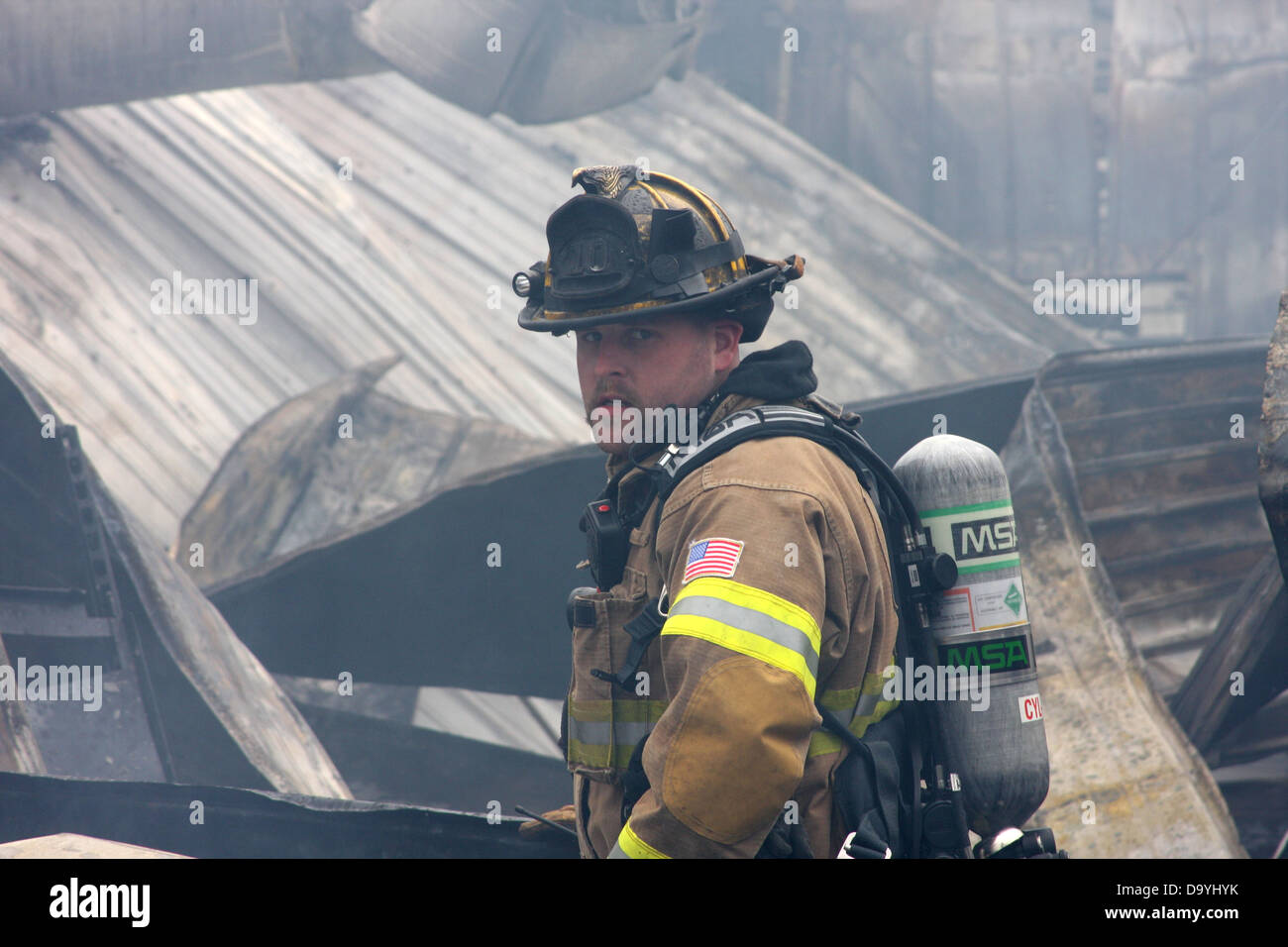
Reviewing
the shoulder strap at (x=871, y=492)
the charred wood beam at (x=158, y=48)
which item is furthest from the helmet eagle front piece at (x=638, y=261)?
the charred wood beam at (x=158, y=48)

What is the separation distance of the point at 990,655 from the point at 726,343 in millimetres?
820

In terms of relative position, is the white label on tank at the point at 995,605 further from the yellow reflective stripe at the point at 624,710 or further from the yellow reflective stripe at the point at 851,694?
the yellow reflective stripe at the point at 624,710

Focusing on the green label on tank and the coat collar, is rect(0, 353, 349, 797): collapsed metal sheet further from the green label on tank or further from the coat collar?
the green label on tank

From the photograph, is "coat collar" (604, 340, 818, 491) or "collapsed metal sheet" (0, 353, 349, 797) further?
"collapsed metal sheet" (0, 353, 349, 797)

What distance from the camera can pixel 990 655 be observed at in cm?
195

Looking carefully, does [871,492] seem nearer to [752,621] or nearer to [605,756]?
[752,621]

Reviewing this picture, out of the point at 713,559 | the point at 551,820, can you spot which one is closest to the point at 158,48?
Answer: the point at 551,820

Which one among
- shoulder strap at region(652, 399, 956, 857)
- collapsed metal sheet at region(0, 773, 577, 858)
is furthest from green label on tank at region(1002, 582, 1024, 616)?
collapsed metal sheet at region(0, 773, 577, 858)

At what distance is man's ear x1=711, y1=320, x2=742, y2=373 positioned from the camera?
2043mm

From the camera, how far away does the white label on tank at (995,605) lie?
6.43 feet

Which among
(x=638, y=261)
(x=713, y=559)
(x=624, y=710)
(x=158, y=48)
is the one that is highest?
(x=158, y=48)

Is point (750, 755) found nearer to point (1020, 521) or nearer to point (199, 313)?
Result: point (1020, 521)

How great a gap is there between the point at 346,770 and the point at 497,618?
1169 millimetres

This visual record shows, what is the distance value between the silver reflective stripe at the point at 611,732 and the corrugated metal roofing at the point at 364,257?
17.5 ft
